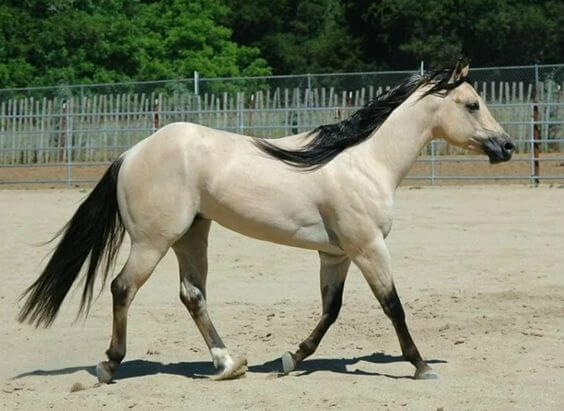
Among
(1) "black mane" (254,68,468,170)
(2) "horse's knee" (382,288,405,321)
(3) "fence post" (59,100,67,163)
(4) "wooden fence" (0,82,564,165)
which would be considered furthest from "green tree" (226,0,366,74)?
(2) "horse's knee" (382,288,405,321)

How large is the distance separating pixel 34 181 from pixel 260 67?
17440 millimetres

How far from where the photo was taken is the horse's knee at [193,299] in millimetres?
6441

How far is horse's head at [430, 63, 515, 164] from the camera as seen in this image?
21.1 feet

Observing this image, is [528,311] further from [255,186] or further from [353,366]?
[255,186]

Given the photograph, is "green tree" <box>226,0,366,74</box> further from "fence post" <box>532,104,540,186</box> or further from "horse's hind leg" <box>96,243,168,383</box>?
"horse's hind leg" <box>96,243,168,383</box>

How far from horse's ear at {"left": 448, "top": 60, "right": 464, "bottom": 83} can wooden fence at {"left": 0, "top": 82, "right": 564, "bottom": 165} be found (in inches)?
505

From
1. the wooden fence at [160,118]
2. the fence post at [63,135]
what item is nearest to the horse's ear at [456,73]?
the wooden fence at [160,118]

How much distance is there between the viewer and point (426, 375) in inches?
236

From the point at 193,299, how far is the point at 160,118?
48.9ft

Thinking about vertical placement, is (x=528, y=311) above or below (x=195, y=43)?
below

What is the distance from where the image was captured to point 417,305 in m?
8.11

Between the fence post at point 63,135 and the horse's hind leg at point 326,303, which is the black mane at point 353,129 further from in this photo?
the fence post at point 63,135

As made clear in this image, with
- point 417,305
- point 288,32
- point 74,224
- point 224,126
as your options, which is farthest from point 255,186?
point 288,32

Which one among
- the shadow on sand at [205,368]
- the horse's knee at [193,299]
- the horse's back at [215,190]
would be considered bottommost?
the shadow on sand at [205,368]
